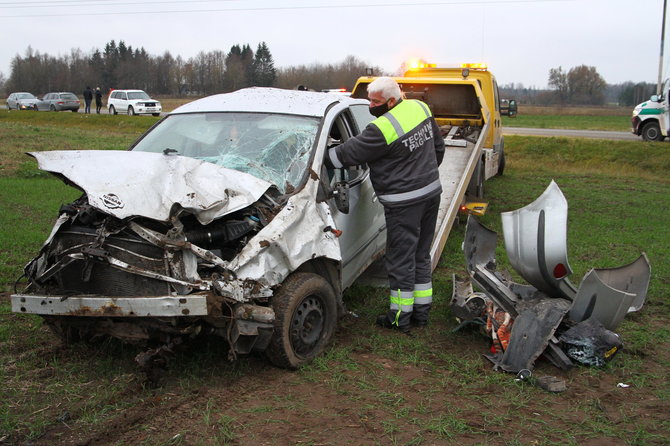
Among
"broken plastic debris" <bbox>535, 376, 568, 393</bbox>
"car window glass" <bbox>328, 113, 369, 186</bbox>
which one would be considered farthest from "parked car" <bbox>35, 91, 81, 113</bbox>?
"broken plastic debris" <bbox>535, 376, 568, 393</bbox>

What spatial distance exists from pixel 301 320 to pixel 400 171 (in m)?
1.42

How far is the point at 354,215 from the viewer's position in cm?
511

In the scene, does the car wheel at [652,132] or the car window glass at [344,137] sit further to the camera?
the car wheel at [652,132]

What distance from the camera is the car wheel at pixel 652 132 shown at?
20.7m

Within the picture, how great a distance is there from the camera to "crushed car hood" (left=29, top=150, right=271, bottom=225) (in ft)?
12.2

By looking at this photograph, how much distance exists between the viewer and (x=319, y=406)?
3.75 m

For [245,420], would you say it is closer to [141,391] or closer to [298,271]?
[141,391]

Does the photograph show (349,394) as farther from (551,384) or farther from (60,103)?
(60,103)

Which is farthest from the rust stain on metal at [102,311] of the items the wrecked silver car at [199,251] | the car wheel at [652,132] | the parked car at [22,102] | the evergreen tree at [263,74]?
the parked car at [22,102]

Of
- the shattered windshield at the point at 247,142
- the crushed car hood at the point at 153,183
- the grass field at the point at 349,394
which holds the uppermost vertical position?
the shattered windshield at the point at 247,142

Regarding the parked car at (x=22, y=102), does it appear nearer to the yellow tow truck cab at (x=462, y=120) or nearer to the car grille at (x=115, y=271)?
the yellow tow truck cab at (x=462, y=120)

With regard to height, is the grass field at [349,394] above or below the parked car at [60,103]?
below

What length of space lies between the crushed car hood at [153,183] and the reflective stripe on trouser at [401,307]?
1.50 m

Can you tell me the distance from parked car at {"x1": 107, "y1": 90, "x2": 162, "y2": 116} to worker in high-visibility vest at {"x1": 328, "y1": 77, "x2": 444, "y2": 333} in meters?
31.2
